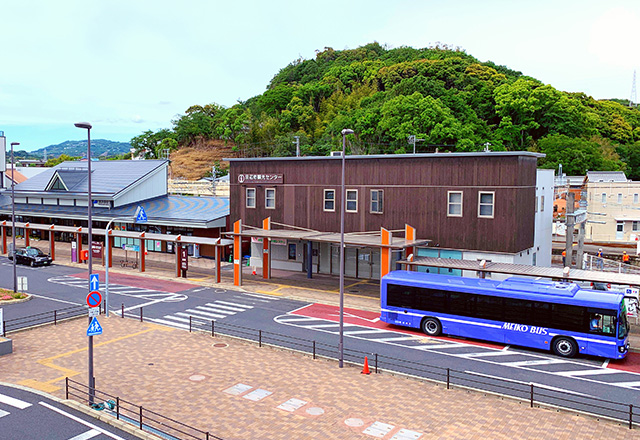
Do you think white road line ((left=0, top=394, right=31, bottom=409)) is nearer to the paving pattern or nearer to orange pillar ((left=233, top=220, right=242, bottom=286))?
the paving pattern

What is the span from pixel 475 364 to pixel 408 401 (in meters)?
5.66

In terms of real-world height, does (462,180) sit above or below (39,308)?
above

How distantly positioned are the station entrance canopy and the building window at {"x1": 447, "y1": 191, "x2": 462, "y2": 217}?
3799mm

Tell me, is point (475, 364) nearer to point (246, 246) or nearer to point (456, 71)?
point (246, 246)

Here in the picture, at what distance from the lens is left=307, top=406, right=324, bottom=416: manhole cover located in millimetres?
16234

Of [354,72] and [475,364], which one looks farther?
[354,72]

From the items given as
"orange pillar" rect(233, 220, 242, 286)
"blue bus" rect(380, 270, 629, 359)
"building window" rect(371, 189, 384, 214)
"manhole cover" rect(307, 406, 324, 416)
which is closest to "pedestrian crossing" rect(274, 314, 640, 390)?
"blue bus" rect(380, 270, 629, 359)

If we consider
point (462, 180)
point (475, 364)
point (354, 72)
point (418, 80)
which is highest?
point (354, 72)

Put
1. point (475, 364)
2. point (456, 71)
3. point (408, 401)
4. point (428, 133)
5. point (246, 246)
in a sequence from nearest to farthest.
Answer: point (408, 401) → point (475, 364) → point (246, 246) → point (428, 133) → point (456, 71)

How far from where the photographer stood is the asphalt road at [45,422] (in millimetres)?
14531

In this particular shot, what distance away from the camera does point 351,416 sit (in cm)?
1602

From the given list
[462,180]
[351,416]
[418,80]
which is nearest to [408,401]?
[351,416]

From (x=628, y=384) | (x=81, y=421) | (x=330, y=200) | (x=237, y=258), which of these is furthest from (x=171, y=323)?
(x=628, y=384)

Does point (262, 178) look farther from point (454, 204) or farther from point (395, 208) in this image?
point (454, 204)
